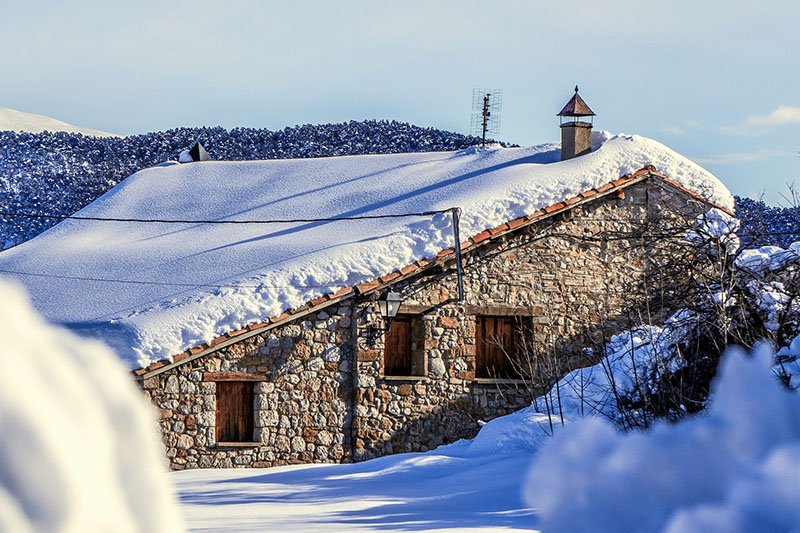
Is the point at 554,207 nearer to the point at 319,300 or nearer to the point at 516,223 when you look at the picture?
the point at 516,223

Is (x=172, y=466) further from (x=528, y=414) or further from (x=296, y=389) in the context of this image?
(x=528, y=414)

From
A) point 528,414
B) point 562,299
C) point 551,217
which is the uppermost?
point 551,217

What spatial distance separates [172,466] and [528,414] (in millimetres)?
5066

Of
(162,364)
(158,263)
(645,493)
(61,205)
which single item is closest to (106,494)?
(645,493)

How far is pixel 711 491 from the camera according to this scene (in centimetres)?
153

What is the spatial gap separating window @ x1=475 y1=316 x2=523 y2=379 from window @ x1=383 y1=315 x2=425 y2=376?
92 centimetres

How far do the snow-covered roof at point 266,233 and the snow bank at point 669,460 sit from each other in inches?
508

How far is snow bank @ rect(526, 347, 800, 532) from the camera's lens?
1.50 meters

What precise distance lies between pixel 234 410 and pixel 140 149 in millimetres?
34829

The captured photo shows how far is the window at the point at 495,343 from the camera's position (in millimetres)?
15703

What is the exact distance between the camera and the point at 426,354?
1525cm

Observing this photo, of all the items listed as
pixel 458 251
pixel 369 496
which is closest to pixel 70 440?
pixel 369 496

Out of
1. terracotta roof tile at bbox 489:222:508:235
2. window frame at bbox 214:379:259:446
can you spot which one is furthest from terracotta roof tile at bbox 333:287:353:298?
terracotta roof tile at bbox 489:222:508:235

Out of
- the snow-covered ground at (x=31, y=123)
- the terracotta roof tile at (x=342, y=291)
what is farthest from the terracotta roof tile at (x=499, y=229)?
the snow-covered ground at (x=31, y=123)
